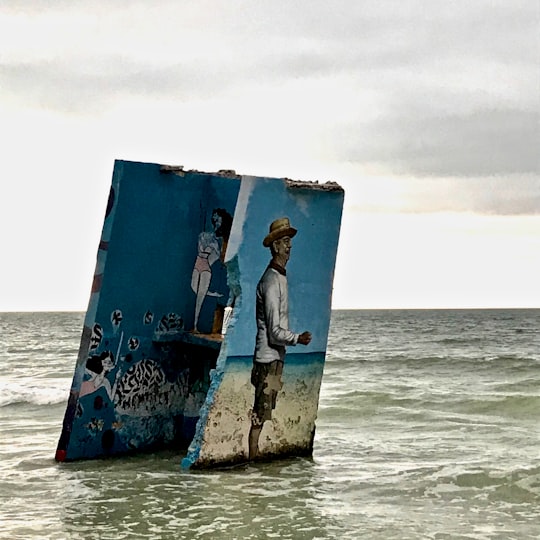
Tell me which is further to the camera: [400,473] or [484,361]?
[484,361]

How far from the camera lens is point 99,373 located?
9.31 metres

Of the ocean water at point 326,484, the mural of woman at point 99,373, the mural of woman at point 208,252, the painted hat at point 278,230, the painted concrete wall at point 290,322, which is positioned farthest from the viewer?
the mural of woman at point 208,252

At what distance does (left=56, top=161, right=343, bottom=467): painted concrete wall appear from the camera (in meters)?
8.75

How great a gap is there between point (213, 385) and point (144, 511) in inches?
66.8

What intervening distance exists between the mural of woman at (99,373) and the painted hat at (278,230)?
2130 mm

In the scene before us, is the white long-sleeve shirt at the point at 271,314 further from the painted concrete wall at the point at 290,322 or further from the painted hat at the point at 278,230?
the painted hat at the point at 278,230

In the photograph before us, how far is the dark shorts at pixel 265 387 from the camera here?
893cm

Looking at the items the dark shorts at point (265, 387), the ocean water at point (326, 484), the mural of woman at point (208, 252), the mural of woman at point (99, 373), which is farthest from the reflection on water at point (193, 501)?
the mural of woman at point (208, 252)

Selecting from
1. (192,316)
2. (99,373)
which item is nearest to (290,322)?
(192,316)

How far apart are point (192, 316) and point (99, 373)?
4.21 ft

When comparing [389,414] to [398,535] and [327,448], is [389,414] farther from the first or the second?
[398,535]

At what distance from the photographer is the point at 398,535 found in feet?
21.9

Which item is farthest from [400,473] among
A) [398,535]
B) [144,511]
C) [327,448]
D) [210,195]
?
[210,195]

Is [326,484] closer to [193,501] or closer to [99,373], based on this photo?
[193,501]
